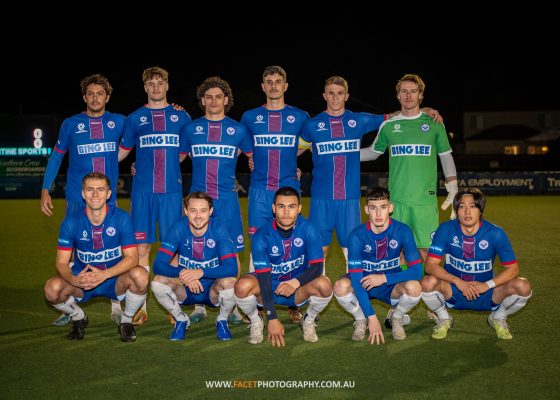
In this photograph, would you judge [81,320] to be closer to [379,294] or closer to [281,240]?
[281,240]

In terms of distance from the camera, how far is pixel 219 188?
19.4 ft

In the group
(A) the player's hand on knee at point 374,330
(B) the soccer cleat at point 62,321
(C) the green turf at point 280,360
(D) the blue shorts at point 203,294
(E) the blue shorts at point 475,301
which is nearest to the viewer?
(C) the green turf at point 280,360

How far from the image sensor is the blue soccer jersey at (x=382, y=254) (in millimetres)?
4867

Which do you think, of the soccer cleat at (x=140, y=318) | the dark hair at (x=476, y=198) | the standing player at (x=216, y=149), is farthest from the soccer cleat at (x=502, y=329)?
the soccer cleat at (x=140, y=318)

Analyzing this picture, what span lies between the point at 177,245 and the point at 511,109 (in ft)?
211

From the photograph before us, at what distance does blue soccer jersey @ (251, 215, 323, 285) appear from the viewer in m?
4.91

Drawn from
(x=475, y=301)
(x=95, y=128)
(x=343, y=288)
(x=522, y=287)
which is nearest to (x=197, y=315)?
(x=343, y=288)

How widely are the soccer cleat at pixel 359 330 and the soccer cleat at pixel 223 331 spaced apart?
100cm

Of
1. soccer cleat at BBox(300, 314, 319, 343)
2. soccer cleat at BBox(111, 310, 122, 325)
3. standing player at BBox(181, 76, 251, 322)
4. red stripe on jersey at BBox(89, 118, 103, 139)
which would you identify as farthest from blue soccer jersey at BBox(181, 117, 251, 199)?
soccer cleat at BBox(300, 314, 319, 343)

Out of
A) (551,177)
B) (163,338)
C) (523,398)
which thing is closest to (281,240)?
(163,338)

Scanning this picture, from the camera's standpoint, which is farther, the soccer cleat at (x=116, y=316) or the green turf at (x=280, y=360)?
the soccer cleat at (x=116, y=316)

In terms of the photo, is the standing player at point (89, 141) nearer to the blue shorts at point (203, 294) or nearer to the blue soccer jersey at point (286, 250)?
the blue shorts at point (203, 294)

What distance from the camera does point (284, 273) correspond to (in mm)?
5129

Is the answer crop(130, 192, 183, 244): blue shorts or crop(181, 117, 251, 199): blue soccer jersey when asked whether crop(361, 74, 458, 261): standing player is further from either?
crop(130, 192, 183, 244): blue shorts
